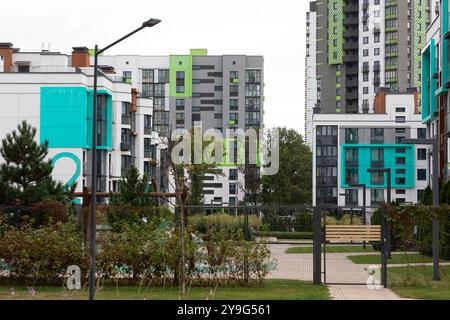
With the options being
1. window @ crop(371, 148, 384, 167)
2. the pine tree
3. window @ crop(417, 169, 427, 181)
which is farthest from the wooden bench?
window @ crop(371, 148, 384, 167)

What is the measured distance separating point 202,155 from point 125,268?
213 ft

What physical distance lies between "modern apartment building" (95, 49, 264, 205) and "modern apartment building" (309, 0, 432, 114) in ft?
45.2

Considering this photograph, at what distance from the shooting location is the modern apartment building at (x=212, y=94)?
140m

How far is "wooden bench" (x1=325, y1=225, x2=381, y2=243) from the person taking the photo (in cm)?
2264

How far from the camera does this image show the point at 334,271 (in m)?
24.8

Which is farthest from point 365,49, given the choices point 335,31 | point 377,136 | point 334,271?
point 334,271

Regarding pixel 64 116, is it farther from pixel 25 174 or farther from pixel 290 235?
pixel 290 235

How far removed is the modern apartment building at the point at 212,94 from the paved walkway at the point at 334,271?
373 ft

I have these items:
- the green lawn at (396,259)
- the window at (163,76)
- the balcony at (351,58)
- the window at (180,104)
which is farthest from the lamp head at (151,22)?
the window at (180,104)

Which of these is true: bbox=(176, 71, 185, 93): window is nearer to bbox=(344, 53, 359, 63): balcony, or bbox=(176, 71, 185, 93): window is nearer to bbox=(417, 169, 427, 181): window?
bbox=(344, 53, 359, 63): balcony

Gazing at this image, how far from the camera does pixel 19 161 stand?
41.0 meters

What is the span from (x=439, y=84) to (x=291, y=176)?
188 ft

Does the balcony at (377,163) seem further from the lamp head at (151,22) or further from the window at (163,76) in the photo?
the lamp head at (151,22)
